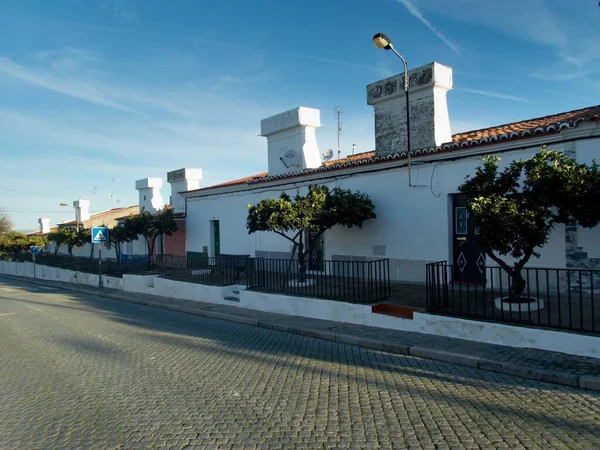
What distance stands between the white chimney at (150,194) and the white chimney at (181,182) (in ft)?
8.03

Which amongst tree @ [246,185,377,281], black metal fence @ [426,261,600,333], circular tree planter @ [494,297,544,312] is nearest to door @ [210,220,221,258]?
tree @ [246,185,377,281]

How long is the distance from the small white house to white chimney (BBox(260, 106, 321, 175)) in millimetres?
39

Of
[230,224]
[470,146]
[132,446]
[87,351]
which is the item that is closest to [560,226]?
[470,146]

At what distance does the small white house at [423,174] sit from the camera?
27.7ft

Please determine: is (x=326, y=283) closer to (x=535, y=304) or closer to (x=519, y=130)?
(x=535, y=304)

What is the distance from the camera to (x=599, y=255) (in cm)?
801

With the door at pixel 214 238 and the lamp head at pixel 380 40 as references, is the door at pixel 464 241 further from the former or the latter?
the door at pixel 214 238

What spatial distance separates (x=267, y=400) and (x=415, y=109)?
9.42m

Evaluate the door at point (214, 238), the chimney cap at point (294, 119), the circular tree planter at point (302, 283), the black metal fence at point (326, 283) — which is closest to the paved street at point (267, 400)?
the black metal fence at point (326, 283)

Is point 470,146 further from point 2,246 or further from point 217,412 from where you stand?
point 2,246

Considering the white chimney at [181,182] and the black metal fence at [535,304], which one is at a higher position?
the white chimney at [181,182]

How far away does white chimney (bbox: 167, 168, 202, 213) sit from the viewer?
73.7ft

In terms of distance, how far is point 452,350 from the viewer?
6.37 meters

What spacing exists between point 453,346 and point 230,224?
12768mm
